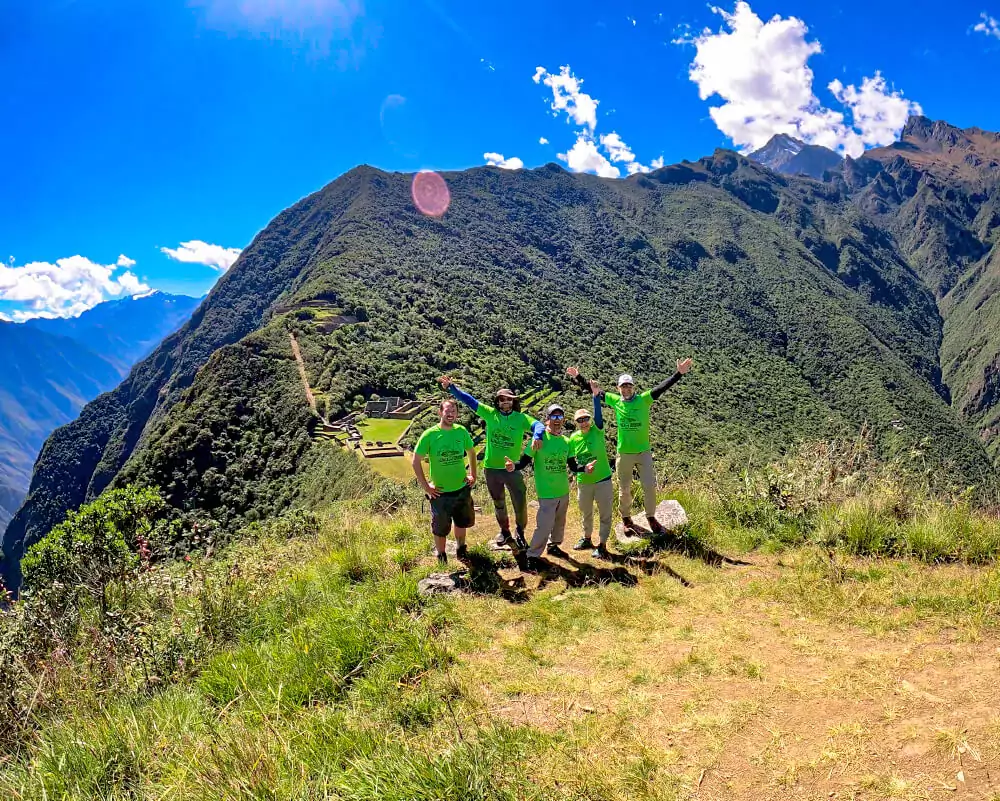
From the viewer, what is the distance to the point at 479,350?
9481 cm

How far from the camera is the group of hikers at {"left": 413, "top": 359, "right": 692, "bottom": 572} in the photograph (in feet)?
19.8

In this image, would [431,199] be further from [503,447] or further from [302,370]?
[503,447]

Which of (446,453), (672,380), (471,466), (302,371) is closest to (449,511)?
(471,466)

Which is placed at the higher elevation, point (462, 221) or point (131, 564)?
point (462, 221)

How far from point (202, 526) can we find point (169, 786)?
13.7 ft

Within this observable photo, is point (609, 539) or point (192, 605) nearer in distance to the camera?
point (192, 605)

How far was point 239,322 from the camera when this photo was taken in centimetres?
18025

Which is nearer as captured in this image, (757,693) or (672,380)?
(757,693)

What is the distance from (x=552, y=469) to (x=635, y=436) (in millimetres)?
1272

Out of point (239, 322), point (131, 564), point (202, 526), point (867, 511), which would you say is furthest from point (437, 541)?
point (239, 322)

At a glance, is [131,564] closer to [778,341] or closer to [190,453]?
[190,453]

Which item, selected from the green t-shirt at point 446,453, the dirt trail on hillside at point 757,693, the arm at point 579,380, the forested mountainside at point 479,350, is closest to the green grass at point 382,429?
the forested mountainside at point 479,350

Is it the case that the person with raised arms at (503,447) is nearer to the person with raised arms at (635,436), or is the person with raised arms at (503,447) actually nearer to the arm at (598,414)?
the arm at (598,414)

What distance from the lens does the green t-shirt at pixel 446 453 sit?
598 centimetres
